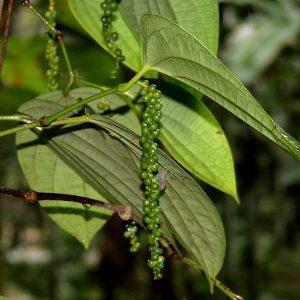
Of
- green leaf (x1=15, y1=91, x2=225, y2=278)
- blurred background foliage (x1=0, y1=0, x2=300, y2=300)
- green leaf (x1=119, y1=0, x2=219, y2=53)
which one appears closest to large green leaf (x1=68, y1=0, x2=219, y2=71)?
green leaf (x1=119, y1=0, x2=219, y2=53)

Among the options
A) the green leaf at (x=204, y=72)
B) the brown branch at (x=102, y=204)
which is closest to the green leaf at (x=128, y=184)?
the brown branch at (x=102, y=204)

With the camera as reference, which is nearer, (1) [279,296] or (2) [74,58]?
(2) [74,58]

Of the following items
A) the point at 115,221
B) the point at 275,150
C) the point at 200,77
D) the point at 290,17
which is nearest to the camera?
the point at 200,77

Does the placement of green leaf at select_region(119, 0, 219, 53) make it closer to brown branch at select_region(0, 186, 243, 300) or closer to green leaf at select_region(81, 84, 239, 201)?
green leaf at select_region(81, 84, 239, 201)

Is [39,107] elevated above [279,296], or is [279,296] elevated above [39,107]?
[39,107]

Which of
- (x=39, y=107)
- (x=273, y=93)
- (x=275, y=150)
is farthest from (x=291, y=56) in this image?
(x=39, y=107)

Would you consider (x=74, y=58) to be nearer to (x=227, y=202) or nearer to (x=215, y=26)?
(x=215, y=26)

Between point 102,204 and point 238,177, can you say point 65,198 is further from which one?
point 238,177
